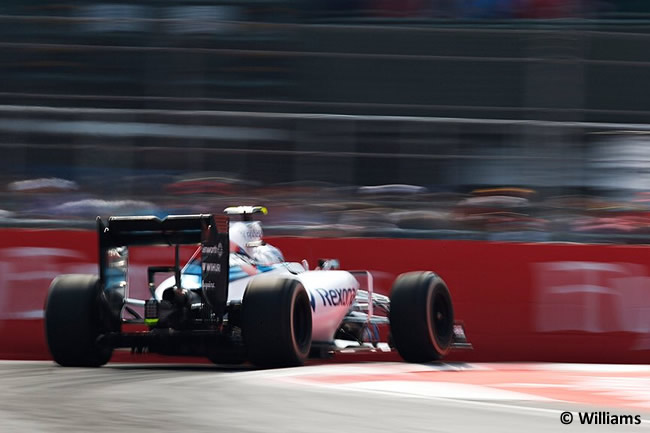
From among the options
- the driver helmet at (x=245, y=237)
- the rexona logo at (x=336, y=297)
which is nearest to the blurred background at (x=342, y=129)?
the rexona logo at (x=336, y=297)

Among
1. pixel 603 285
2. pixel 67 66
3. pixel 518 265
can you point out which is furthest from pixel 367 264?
pixel 67 66

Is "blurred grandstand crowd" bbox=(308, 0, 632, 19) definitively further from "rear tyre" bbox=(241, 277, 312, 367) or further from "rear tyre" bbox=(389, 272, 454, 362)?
"rear tyre" bbox=(241, 277, 312, 367)

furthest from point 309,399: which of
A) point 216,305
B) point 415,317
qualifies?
point 415,317

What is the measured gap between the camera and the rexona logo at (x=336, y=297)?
31.8 feet

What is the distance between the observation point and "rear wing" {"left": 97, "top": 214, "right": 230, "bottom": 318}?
8914mm

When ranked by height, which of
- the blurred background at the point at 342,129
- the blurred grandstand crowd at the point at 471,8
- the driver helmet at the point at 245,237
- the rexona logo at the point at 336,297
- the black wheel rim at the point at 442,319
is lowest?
the black wheel rim at the point at 442,319

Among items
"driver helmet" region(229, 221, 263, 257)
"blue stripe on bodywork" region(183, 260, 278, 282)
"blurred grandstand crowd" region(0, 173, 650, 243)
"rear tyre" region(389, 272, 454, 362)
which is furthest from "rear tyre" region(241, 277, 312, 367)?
"blurred grandstand crowd" region(0, 173, 650, 243)

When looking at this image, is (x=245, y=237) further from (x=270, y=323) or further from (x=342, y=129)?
(x=342, y=129)

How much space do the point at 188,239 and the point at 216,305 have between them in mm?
499

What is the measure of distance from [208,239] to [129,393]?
2.25 m

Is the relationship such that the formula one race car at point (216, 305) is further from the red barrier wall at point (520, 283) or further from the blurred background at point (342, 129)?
the blurred background at point (342, 129)

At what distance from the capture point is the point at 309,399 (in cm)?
660

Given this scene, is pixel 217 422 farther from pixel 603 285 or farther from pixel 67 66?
pixel 67 66

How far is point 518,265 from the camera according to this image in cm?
1091
